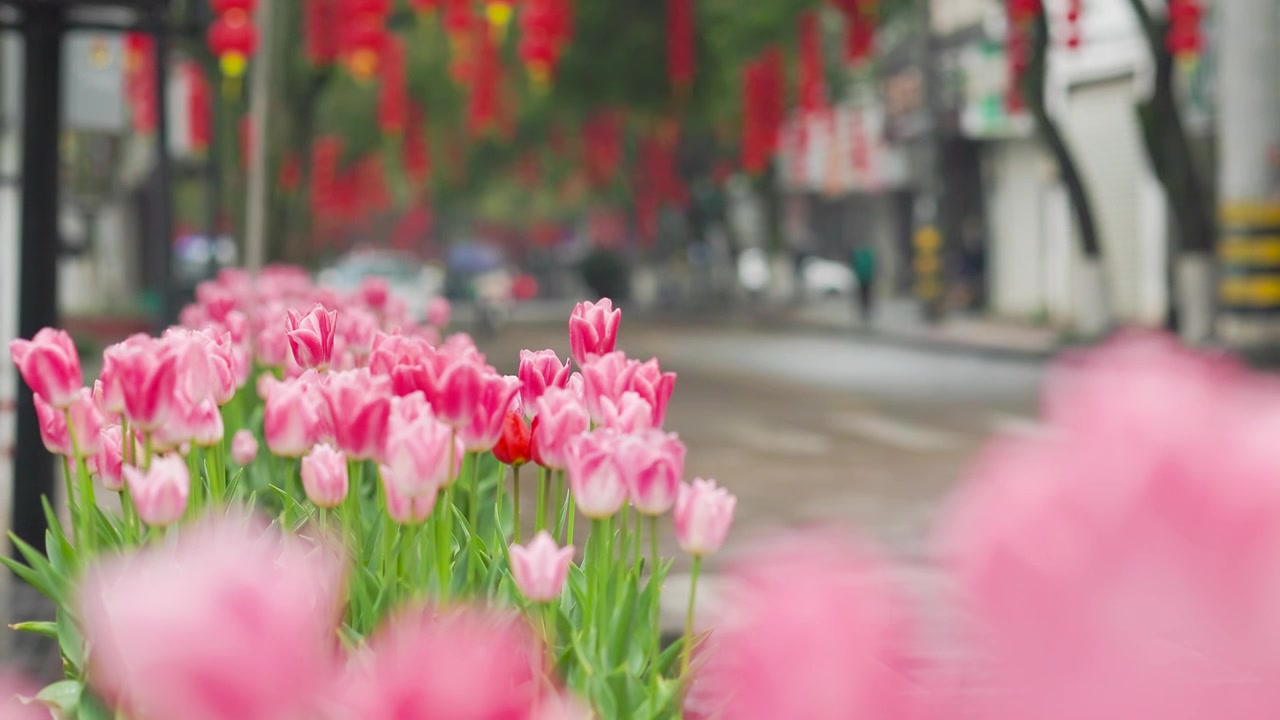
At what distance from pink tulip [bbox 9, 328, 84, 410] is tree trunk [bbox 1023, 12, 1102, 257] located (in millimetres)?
22863

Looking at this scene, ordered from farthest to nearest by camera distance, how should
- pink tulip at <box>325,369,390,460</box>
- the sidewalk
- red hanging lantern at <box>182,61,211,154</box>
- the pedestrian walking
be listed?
red hanging lantern at <box>182,61,211,154</box>, the pedestrian walking, the sidewalk, pink tulip at <box>325,369,390,460</box>

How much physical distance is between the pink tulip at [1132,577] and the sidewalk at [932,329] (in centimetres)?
2392

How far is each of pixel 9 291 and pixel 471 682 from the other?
19.1 metres

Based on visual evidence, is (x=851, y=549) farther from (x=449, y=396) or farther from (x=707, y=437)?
(x=707, y=437)

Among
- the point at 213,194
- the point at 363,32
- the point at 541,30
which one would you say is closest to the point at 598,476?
the point at 363,32

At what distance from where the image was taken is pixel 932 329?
33188 millimetres

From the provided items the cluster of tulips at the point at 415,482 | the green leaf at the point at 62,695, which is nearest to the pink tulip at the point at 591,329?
the cluster of tulips at the point at 415,482

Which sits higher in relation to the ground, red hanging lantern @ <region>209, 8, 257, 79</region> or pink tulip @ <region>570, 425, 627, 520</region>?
red hanging lantern @ <region>209, 8, 257, 79</region>

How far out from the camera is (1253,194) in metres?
21.4

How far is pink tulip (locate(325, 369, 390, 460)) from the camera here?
76.4 inches

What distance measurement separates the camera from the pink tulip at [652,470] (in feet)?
5.99

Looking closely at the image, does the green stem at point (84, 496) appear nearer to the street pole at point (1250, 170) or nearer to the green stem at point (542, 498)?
the green stem at point (542, 498)

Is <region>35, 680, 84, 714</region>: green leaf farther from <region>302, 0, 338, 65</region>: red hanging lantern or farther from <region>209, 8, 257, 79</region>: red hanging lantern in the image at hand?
<region>302, 0, 338, 65</region>: red hanging lantern

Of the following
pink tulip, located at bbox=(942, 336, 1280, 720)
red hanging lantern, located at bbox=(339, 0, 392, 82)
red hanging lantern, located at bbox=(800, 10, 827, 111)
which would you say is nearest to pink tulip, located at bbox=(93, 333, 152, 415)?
pink tulip, located at bbox=(942, 336, 1280, 720)
